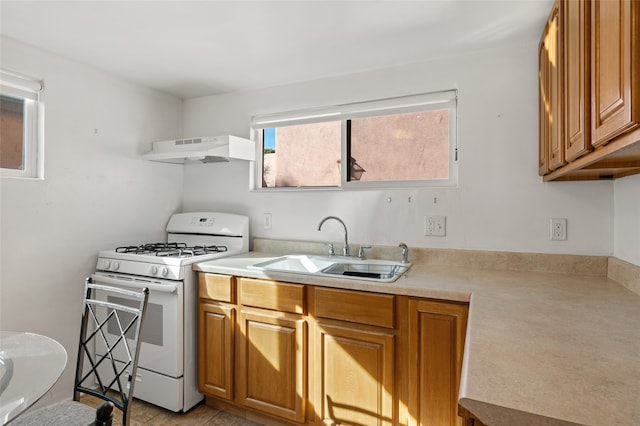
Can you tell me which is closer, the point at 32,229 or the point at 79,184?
the point at 32,229

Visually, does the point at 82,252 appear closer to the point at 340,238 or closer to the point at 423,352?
the point at 340,238

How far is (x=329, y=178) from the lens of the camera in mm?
2598

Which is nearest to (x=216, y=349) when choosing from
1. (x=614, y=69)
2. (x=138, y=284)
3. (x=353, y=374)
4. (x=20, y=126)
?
(x=138, y=284)

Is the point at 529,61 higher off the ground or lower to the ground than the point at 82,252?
higher

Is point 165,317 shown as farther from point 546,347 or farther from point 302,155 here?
point 546,347

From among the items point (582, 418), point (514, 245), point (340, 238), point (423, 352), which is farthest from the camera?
point (340, 238)

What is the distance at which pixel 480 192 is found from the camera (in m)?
2.09

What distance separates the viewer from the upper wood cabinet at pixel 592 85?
0.78 m

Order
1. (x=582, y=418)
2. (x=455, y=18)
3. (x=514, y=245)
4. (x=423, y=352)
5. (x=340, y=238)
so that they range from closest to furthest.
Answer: (x=582, y=418) < (x=423, y=352) < (x=455, y=18) < (x=514, y=245) < (x=340, y=238)

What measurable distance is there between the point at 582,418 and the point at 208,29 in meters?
2.10

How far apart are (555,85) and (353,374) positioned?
1604 millimetres

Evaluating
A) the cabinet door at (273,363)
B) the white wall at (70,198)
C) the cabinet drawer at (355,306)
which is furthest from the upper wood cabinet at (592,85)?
the white wall at (70,198)

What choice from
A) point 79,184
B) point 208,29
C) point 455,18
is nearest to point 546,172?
point 455,18

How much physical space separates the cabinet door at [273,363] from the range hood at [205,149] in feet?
3.59
